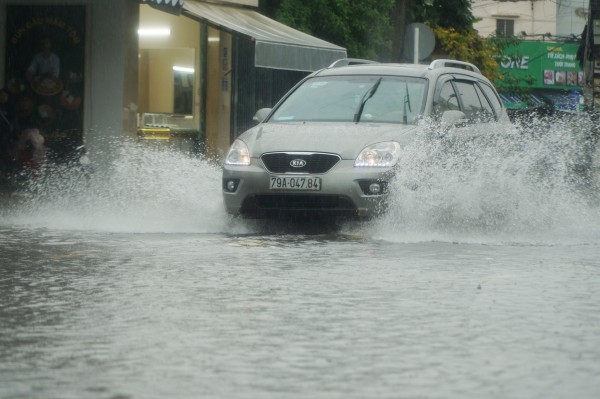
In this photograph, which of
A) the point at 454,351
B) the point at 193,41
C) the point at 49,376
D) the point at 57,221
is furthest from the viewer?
the point at 193,41

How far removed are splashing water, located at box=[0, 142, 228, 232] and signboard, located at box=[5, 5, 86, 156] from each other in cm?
319

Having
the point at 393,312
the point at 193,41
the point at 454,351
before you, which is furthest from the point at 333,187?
the point at 193,41

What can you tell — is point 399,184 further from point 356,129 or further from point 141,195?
point 141,195

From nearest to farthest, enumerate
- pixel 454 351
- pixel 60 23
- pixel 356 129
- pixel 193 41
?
1. pixel 454 351
2. pixel 356 129
3. pixel 60 23
4. pixel 193 41

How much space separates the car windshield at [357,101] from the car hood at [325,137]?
0.99 ft

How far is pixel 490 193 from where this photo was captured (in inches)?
523

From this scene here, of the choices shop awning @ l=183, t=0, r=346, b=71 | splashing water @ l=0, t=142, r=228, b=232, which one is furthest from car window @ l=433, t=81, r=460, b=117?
shop awning @ l=183, t=0, r=346, b=71

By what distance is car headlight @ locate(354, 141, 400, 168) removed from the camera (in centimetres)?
1271

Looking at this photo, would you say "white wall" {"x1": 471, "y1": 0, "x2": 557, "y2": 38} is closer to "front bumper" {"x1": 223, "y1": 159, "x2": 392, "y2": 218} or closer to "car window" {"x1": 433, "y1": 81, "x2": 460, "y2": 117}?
"car window" {"x1": 433, "y1": 81, "x2": 460, "y2": 117}

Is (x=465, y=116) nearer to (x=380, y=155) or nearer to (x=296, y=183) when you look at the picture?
(x=380, y=155)

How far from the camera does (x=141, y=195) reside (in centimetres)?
1589

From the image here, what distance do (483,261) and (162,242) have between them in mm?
2900

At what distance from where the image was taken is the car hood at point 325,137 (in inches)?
505

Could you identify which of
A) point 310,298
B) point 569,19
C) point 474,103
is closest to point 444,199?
point 474,103
